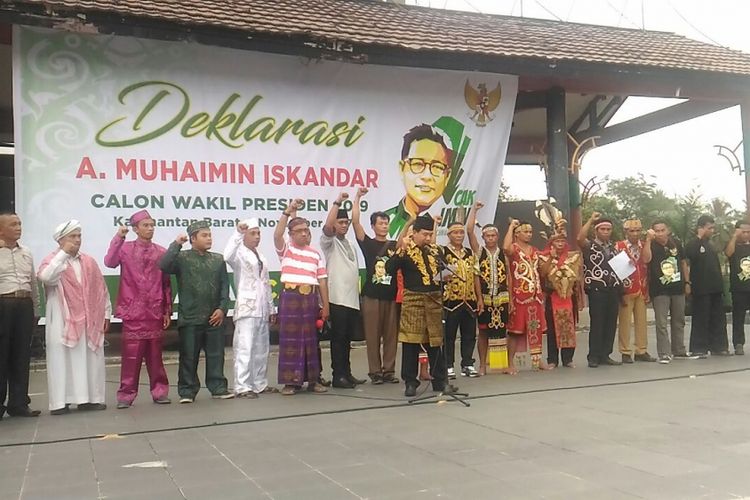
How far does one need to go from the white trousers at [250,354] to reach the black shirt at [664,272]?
4.60 m

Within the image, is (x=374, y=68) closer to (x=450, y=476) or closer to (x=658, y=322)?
(x=658, y=322)

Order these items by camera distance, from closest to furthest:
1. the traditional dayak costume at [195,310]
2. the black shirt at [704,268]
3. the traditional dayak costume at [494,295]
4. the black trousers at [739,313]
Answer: the traditional dayak costume at [195,310]
the traditional dayak costume at [494,295]
the black shirt at [704,268]
the black trousers at [739,313]

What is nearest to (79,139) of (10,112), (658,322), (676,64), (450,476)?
(10,112)

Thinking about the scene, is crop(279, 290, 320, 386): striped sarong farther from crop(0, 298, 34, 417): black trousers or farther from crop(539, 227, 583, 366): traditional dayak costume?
crop(539, 227, 583, 366): traditional dayak costume

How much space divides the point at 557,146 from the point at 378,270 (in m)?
5.51

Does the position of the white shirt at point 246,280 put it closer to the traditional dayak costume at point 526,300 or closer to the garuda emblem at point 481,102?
the traditional dayak costume at point 526,300

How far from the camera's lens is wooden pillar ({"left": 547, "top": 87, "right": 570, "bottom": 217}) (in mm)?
11078

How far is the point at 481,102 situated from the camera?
A: 10680 mm

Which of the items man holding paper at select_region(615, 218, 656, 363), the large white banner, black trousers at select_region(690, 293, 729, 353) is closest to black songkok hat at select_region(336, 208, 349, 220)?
the large white banner

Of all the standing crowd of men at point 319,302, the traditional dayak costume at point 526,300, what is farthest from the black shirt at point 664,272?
the traditional dayak costume at point 526,300

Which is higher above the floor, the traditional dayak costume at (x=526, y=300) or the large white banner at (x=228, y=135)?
the large white banner at (x=228, y=135)

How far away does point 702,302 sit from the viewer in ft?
28.1

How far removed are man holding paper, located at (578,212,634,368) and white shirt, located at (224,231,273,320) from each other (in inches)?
142

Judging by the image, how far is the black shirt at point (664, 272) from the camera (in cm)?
819
